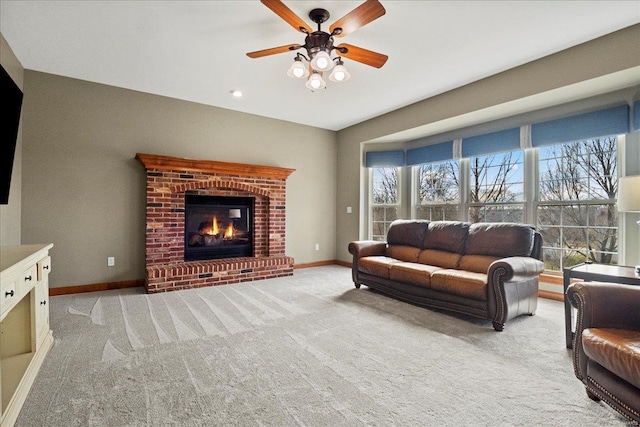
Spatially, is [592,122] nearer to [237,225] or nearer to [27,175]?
[237,225]

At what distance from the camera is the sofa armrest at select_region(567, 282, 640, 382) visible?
1724 millimetres

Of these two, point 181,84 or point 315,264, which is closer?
point 181,84

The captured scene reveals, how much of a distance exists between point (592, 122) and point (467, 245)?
77.1 inches

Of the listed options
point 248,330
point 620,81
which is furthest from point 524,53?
point 248,330

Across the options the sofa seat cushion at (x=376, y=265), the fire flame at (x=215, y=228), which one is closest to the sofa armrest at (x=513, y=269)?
the sofa seat cushion at (x=376, y=265)

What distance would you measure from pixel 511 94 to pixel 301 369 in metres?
3.79

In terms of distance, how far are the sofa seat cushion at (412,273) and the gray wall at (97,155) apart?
3224 mm

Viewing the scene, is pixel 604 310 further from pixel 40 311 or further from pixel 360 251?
pixel 40 311

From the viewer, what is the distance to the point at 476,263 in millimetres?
3406

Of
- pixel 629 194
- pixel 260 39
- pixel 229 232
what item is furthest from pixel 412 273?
pixel 229 232

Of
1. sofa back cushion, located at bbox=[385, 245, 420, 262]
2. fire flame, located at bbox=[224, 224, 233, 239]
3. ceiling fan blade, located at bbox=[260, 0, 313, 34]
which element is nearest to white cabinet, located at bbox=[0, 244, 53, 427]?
ceiling fan blade, located at bbox=[260, 0, 313, 34]

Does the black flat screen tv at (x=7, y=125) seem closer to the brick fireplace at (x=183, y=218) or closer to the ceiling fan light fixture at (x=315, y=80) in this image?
the brick fireplace at (x=183, y=218)

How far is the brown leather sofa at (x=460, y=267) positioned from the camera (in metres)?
2.79

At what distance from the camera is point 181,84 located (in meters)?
4.02
